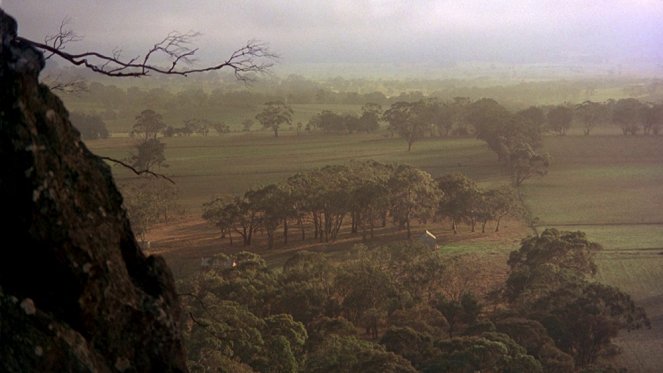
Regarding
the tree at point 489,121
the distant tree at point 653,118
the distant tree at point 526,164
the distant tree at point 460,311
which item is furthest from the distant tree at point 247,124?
the distant tree at point 460,311

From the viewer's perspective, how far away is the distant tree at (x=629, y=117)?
60.2m

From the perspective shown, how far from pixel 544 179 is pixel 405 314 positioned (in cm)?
3143

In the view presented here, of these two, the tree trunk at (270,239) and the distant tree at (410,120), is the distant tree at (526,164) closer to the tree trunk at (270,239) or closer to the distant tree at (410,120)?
the distant tree at (410,120)

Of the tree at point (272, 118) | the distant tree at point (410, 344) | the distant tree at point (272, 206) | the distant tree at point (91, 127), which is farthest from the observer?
the tree at point (272, 118)

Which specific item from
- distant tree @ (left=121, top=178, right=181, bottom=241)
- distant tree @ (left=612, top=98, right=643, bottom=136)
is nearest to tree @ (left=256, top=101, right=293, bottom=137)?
distant tree @ (left=121, top=178, right=181, bottom=241)

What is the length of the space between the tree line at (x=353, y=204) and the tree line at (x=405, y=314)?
5220mm

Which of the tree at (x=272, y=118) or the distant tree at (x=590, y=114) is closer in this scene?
the distant tree at (x=590, y=114)

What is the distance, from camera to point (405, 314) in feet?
56.7

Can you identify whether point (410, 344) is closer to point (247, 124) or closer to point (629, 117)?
point (629, 117)

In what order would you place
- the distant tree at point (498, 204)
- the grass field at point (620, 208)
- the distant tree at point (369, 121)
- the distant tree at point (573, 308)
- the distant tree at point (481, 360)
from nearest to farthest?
the distant tree at point (481, 360)
the distant tree at point (573, 308)
the grass field at point (620, 208)
the distant tree at point (498, 204)
the distant tree at point (369, 121)

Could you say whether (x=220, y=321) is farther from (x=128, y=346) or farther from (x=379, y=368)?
(x=128, y=346)

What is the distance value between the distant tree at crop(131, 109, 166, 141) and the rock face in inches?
2267

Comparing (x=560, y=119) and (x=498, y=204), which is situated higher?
(x=560, y=119)

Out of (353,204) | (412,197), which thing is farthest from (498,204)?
(353,204)
